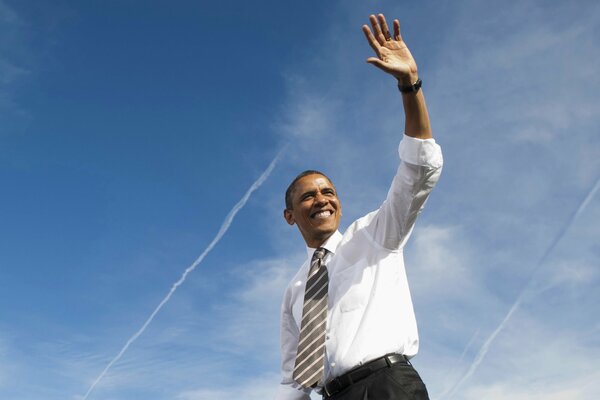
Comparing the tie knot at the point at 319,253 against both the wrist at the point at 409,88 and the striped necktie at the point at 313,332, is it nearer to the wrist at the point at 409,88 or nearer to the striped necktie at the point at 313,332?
the striped necktie at the point at 313,332

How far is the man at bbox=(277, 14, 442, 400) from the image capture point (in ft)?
17.0

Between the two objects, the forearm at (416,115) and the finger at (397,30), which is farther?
the finger at (397,30)

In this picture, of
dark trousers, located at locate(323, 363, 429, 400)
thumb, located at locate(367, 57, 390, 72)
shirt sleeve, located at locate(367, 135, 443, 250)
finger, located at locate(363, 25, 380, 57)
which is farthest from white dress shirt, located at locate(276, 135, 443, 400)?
finger, located at locate(363, 25, 380, 57)

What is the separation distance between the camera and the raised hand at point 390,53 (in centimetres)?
519

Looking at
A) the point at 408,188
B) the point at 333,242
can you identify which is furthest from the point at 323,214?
the point at 408,188

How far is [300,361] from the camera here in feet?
18.5

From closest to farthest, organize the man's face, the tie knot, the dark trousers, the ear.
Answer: the dark trousers, the tie knot, the man's face, the ear

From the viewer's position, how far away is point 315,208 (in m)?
6.36

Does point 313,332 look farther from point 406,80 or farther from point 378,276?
point 406,80

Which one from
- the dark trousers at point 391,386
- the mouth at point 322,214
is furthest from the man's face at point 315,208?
the dark trousers at point 391,386

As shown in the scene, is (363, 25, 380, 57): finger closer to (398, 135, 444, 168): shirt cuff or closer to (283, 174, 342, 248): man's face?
(398, 135, 444, 168): shirt cuff

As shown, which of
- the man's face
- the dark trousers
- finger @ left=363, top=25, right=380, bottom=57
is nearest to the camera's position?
the dark trousers

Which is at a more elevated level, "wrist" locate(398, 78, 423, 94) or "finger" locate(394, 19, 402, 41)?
"finger" locate(394, 19, 402, 41)

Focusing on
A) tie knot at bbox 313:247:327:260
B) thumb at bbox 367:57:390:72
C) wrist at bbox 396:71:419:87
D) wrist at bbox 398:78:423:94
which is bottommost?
tie knot at bbox 313:247:327:260
